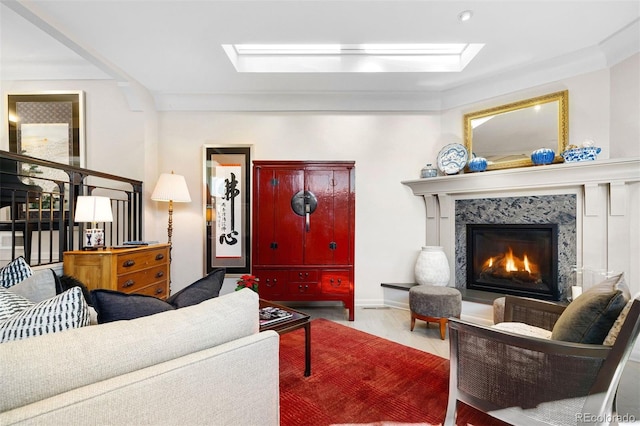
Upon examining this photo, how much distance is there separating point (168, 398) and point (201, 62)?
293cm

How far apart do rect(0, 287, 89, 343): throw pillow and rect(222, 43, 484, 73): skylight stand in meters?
2.64

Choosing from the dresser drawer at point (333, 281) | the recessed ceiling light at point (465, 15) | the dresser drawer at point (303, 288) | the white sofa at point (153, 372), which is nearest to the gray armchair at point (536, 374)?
the white sofa at point (153, 372)

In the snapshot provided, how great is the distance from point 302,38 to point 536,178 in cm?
258

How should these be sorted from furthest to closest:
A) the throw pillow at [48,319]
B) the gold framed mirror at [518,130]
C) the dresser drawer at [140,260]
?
the gold framed mirror at [518,130] < the dresser drawer at [140,260] < the throw pillow at [48,319]

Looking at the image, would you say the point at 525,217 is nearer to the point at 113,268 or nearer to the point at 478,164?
the point at 478,164

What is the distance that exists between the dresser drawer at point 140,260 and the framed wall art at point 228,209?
2.22ft

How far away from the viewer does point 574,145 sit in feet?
8.27

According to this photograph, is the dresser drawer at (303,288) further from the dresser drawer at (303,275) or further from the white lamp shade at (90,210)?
the white lamp shade at (90,210)

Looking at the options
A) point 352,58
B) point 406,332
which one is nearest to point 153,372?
point 406,332

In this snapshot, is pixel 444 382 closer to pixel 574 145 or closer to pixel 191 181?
pixel 574 145

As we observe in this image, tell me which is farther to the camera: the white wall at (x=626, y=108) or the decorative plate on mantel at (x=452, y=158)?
the decorative plate on mantel at (x=452, y=158)

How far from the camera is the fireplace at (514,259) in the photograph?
2760 mm

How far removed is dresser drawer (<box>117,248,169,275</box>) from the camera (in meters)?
2.18

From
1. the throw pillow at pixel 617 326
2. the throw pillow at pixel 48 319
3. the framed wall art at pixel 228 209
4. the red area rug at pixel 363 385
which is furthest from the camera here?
the framed wall art at pixel 228 209
